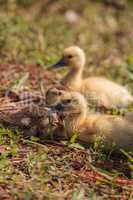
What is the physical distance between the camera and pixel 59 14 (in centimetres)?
668

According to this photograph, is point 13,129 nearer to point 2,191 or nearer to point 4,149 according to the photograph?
point 4,149

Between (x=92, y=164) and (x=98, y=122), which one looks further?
(x=98, y=122)

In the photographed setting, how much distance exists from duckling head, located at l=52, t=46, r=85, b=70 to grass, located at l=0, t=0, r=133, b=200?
0.17m

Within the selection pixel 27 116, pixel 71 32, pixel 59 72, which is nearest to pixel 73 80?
pixel 59 72

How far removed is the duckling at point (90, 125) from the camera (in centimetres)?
330

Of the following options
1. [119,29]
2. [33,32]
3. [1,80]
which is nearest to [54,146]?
[1,80]

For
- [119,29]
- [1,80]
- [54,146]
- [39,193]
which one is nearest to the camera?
[39,193]

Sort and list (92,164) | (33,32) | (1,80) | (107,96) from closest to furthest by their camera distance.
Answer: (92,164) < (107,96) < (1,80) < (33,32)

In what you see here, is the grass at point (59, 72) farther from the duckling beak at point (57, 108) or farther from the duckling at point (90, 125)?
the duckling beak at point (57, 108)

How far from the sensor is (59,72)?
4.91m

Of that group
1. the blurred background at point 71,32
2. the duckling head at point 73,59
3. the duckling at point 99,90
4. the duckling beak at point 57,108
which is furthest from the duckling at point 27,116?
the blurred background at point 71,32

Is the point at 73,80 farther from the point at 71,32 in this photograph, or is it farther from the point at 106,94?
the point at 71,32

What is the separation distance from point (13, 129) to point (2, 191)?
0.77 m

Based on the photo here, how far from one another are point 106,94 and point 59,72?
0.91m
